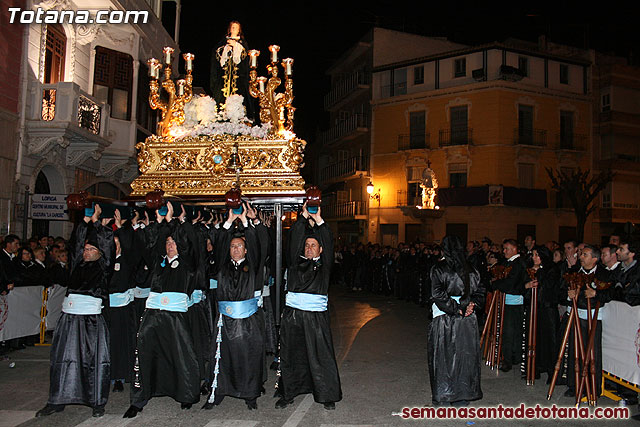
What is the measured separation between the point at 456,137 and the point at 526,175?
4.08 m

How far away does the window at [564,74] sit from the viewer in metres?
27.7

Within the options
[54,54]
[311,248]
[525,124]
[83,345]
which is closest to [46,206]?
[54,54]

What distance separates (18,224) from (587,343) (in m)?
11.6

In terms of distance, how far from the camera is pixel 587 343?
588cm

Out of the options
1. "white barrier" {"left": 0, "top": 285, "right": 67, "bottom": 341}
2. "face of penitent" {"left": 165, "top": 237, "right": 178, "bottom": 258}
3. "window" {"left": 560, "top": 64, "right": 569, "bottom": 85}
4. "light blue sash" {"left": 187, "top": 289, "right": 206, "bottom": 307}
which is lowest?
"white barrier" {"left": 0, "top": 285, "right": 67, "bottom": 341}

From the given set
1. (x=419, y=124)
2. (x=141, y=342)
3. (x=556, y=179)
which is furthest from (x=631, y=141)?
(x=141, y=342)

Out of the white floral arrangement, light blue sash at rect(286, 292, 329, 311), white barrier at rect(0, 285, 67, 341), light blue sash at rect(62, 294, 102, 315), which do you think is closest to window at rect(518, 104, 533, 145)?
the white floral arrangement

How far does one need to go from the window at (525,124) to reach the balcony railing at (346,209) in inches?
362

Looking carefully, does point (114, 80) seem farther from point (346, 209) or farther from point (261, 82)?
point (346, 209)

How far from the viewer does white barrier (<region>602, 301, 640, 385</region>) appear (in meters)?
5.53

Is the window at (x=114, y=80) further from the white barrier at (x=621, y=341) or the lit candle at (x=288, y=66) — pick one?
the white barrier at (x=621, y=341)

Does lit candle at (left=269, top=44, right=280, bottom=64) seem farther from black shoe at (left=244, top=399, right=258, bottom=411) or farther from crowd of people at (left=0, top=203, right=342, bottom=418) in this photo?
black shoe at (left=244, top=399, right=258, bottom=411)

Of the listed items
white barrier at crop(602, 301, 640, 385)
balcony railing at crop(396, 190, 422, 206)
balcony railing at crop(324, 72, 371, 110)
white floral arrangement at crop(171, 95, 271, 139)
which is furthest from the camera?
Result: balcony railing at crop(324, 72, 371, 110)

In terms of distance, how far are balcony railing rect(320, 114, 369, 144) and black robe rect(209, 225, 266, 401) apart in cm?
2580
